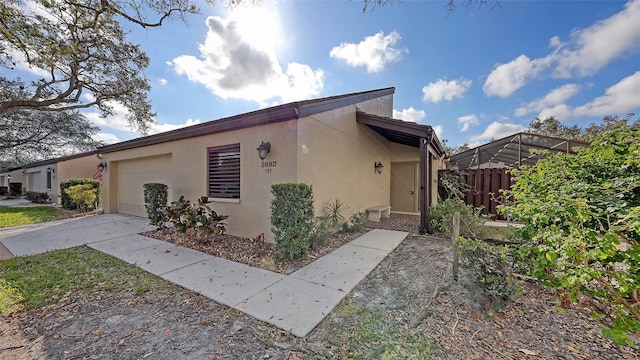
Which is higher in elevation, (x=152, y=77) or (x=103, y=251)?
(x=152, y=77)

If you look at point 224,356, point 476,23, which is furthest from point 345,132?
→ point 224,356

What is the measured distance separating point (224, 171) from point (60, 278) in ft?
12.4

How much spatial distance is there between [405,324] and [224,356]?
1.97 metres

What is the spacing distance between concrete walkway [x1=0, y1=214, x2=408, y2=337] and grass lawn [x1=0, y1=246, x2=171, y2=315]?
277 millimetres

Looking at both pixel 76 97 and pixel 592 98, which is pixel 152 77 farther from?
pixel 592 98

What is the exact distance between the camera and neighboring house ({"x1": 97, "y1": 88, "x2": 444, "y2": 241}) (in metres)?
5.53

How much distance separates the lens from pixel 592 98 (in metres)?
9.29

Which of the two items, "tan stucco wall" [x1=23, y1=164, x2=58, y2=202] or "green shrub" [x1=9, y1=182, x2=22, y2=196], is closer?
"tan stucco wall" [x1=23, y1=164, x2=58, y2=202]

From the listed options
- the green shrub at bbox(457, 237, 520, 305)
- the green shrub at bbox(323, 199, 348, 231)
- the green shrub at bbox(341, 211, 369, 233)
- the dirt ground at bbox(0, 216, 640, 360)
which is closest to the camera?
the dirt ground at bbox(0, 216, 640, 360)

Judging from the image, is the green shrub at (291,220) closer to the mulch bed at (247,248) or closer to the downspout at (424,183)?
the mulch bed at (247,248)

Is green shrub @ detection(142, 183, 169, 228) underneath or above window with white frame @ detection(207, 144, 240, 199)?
underneath

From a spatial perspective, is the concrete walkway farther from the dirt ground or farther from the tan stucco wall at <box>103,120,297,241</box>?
the tan stucco wall at <box>103,120,297,241</box>

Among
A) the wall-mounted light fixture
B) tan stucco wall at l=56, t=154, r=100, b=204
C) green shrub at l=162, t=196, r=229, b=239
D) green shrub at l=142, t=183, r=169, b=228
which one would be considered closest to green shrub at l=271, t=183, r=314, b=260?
the wall-mounted light fixture

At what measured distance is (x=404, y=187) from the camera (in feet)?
36.4
